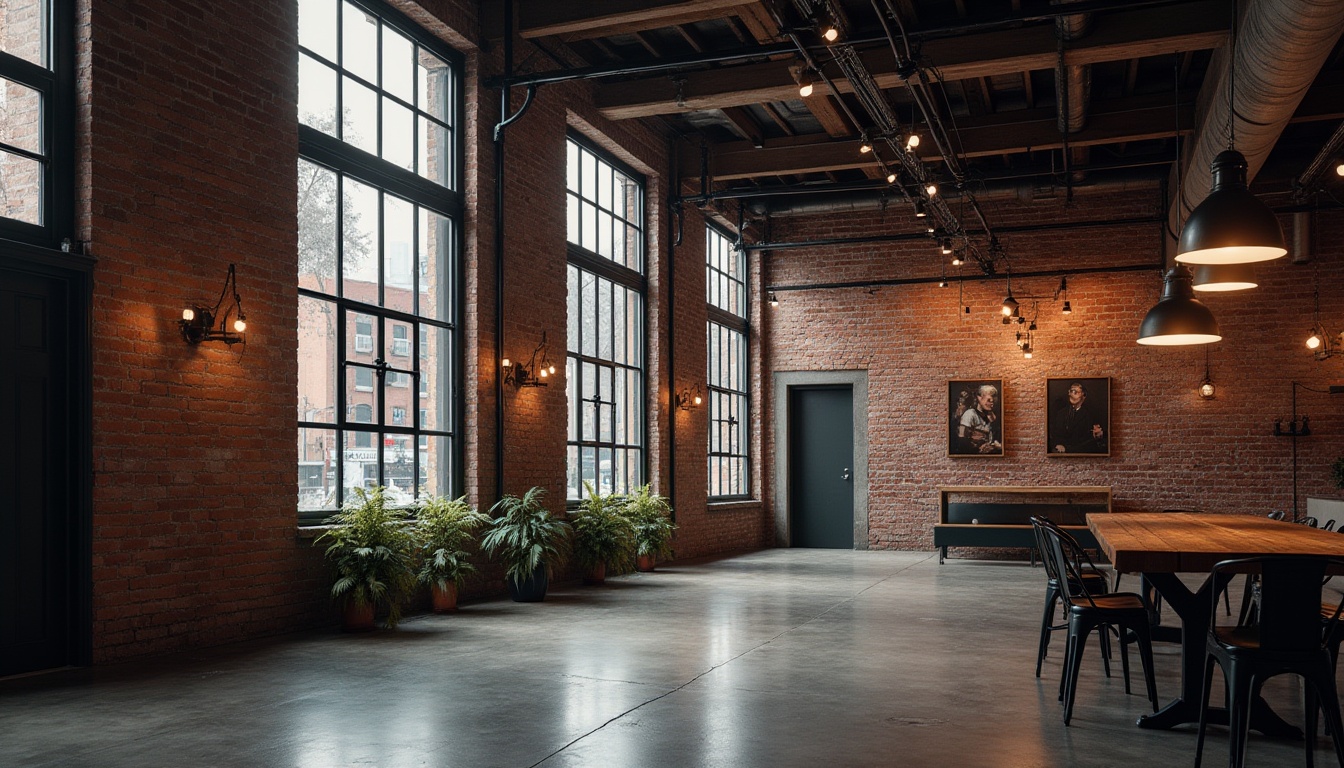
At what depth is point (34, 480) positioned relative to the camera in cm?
567

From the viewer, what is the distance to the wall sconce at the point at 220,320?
6328 millimetres

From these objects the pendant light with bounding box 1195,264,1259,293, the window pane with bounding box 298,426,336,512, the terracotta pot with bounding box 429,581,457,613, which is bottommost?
the terracotta pot with bounding box 429,581,457,613

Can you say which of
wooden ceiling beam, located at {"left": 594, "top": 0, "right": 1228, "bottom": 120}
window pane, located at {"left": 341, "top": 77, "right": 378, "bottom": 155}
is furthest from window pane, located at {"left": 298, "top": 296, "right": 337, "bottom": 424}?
wooden ceiling beam, located at {"left": 594, "top": 0, "right": 1228, "bottom": 120}

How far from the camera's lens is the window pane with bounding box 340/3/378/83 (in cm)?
796

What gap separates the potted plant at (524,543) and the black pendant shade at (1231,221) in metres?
5.50

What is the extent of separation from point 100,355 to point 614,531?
18.5 ft

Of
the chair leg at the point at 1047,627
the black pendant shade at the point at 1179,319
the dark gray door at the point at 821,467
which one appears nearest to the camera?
the chair leg at the point at 1047,627

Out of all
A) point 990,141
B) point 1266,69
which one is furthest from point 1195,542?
point 990,141

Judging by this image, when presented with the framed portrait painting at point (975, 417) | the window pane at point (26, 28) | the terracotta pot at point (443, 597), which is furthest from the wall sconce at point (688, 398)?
the window pane at point (26, 28)

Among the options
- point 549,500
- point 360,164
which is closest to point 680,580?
point 549,500

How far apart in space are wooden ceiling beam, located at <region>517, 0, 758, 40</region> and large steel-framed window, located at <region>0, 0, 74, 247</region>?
14.0 feet

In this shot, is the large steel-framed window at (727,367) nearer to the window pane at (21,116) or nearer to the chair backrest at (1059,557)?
the chair backrest at (1059,557)

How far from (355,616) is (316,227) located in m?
2.75

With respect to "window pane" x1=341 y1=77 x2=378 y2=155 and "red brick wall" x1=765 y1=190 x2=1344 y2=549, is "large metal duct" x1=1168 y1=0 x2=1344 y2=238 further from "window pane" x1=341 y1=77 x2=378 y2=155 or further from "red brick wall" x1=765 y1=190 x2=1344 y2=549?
"window pane" x1=341 y1=77 x2=378 y2=155
